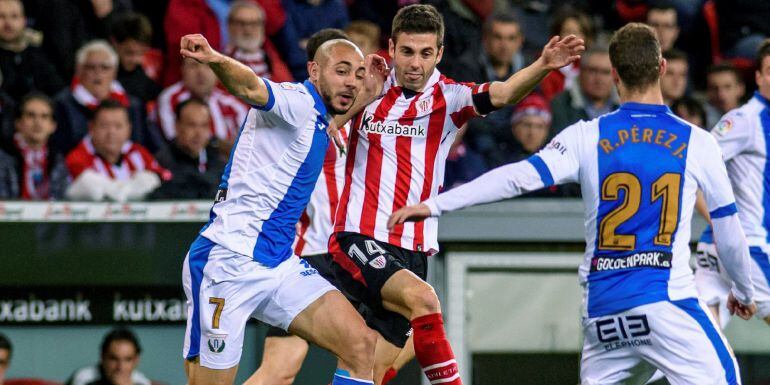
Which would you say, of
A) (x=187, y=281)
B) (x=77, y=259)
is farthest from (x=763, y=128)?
(x=77, y=259)

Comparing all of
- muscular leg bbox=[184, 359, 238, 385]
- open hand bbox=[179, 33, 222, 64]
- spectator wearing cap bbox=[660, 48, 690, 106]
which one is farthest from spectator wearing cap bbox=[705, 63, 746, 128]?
open hand bbox=[179, 33, 222, 64]

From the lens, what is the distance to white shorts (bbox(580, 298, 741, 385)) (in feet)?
19.4

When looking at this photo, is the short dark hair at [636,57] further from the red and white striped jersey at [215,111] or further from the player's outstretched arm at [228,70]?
the red and white striped jersey at [215,111]

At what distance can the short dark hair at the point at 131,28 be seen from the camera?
35.8ft

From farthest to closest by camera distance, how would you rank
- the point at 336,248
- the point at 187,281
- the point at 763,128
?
the point at 763,128, the point at 336,248, the point at 187,281

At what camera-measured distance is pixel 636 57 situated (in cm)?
608

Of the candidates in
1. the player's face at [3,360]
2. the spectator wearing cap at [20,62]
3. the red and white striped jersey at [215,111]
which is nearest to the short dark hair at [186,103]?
the red and white striped jersey at [215,111]

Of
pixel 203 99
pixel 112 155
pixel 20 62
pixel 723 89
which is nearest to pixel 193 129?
pixel 112 155

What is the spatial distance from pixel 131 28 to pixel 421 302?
490 centimetres

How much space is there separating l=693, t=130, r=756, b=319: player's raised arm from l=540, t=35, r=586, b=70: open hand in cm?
85

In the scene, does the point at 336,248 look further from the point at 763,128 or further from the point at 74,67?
the point at 74,67

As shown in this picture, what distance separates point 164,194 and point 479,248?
218 cm

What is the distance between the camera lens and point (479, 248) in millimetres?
9523

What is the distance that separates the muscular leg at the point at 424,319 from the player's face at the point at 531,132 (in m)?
3.64
